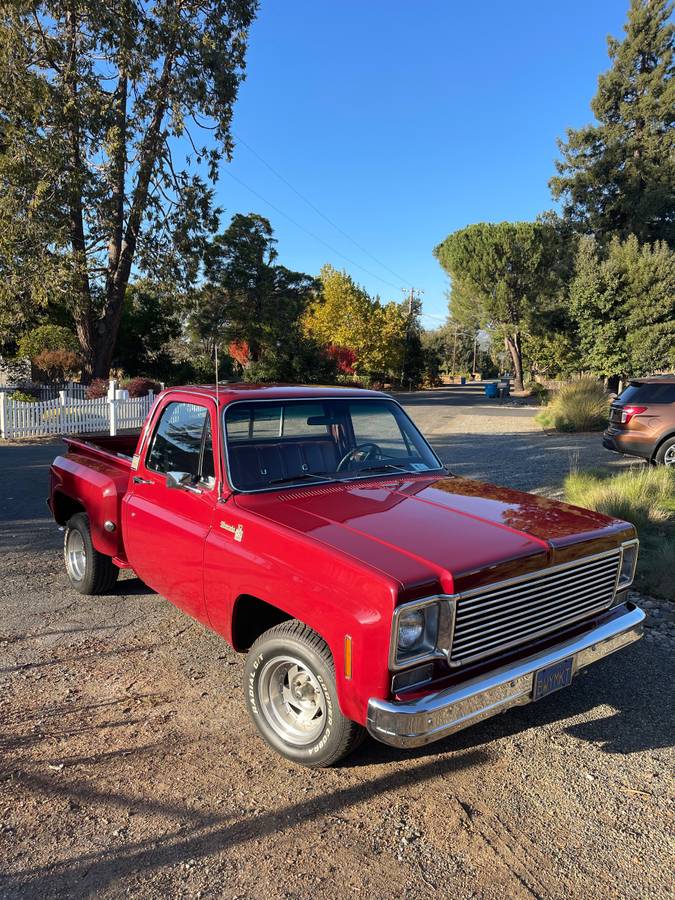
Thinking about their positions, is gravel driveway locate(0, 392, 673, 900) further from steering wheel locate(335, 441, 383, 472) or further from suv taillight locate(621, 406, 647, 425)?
suv taillight locate(621, 406, 647, 425)

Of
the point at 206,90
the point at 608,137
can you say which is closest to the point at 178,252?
the point at 206,90

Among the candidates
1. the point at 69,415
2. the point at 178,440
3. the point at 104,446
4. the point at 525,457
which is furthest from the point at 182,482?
the point at 69,415

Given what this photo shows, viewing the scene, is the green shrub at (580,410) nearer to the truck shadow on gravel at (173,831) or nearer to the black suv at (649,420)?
the black suv at (649,420)

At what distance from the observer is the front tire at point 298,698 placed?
9.02ft

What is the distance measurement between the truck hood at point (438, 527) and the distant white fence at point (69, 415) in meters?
12.8

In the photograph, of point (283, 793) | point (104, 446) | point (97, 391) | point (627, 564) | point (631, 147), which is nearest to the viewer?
point (283, 793)

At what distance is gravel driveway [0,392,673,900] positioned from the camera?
238cm

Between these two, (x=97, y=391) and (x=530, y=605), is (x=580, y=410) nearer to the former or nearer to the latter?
(x=97, y=391)

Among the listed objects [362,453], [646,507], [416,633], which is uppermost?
[362,453]

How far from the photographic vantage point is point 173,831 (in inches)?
102

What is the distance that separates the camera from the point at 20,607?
489 centimetres

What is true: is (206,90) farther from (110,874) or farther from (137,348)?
(110,874)

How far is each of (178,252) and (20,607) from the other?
2000 cm

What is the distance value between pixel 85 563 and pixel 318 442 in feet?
8.00
